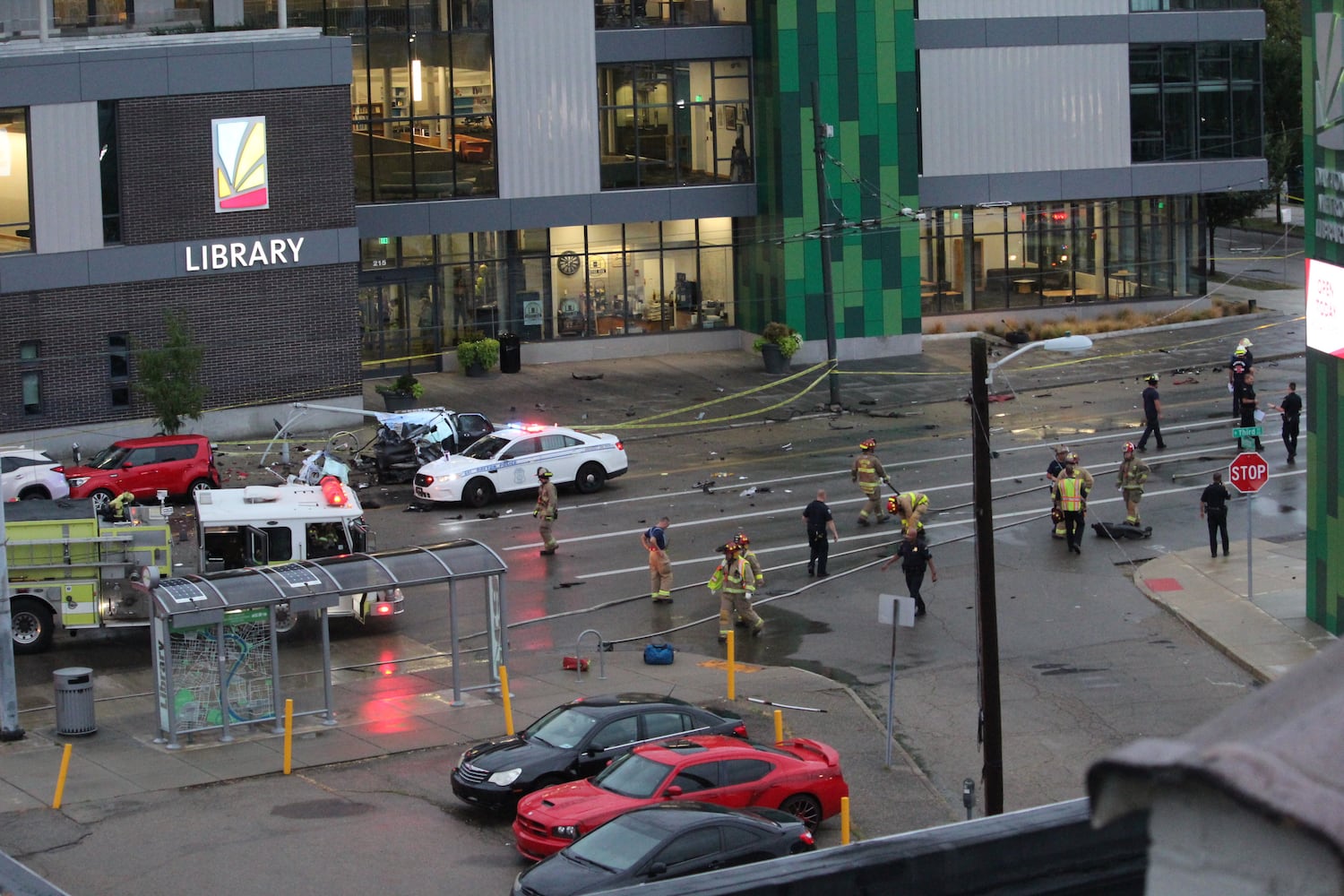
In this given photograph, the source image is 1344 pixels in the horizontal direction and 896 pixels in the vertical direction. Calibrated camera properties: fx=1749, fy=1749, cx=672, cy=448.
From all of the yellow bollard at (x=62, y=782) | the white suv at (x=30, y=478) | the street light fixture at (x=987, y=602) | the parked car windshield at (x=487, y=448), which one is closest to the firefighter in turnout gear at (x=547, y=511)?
the parked car windshield at (x=487, y=448)

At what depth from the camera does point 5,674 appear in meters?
21.7

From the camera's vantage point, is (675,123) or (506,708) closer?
(506,708)

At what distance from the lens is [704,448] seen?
40188 mm

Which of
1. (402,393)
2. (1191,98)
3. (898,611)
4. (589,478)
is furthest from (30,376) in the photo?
(1191,98)

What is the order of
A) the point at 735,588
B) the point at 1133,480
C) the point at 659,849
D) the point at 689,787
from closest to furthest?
the point at 659,849 → the point at 689,787 → the point at 735,588 → the point at 1133,480

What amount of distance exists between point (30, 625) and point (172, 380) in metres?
13.7

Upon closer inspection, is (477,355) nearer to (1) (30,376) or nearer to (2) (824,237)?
(2) (824,237)

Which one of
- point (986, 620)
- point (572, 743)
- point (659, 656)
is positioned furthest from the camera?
point (659, 656)

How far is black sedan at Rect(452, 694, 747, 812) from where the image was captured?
18.8 metres

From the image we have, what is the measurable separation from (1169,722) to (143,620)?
14463 millimetres

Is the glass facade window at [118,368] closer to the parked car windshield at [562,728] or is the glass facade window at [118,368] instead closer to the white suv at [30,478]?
the white suv at [30,478]

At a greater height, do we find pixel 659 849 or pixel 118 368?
pixel 118 368

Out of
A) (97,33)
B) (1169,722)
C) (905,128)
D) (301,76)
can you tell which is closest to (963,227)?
(905,128)

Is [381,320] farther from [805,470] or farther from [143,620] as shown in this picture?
[143,620]
